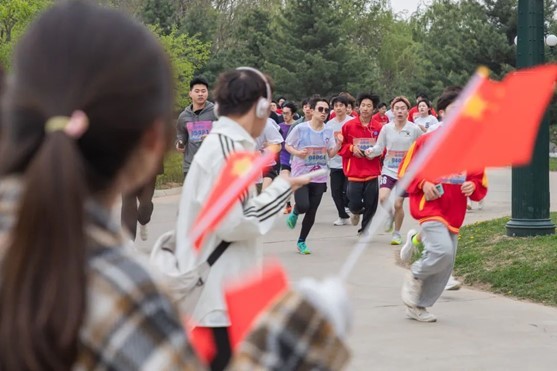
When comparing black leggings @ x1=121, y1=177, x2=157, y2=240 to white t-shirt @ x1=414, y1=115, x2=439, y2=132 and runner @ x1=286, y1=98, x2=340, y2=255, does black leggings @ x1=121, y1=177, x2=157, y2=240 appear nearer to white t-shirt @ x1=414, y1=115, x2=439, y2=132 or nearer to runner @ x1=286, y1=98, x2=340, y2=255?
runner @ x1=286, y1=98, x2=340, y2=255

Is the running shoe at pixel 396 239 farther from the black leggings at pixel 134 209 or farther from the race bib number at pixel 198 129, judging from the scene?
the black leggings at pixel 134 209

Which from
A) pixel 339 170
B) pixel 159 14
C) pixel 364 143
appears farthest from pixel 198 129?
pixel 159 14

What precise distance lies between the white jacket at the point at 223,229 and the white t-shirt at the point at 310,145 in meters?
8.49

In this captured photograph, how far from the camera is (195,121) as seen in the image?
1134cm

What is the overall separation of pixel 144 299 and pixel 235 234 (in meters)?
2.53

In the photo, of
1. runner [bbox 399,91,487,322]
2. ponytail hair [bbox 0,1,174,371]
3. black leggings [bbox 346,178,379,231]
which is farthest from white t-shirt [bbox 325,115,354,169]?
ponytail hair [bbox 0,1,174,371]

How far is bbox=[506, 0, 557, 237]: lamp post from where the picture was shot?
1065 cm

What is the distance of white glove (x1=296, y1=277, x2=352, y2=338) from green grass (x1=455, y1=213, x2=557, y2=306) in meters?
6.81

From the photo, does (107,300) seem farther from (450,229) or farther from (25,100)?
(450,229)

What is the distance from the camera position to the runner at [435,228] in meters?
7.77

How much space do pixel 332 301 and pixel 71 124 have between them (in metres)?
0.53

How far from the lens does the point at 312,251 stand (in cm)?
1180

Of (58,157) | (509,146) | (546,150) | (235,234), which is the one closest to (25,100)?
(58,157)

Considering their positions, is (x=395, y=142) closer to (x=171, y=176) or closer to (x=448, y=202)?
(x=448, y=202)
